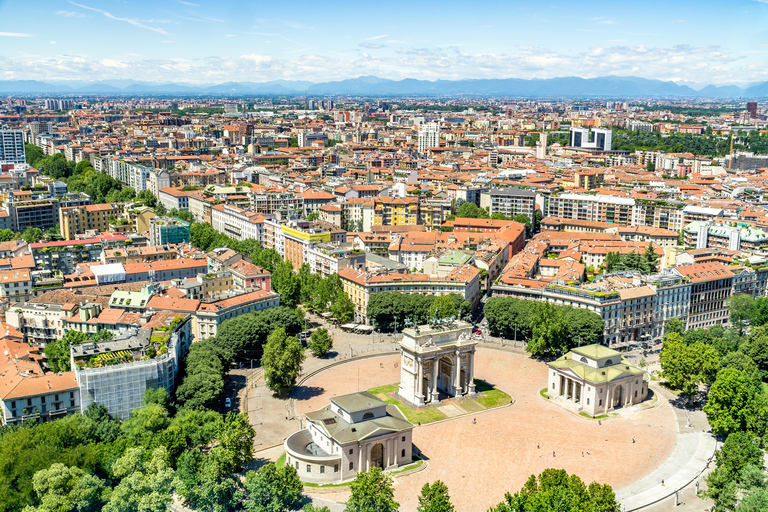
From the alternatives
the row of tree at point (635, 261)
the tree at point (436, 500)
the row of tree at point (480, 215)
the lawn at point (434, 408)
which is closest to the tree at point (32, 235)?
the row of tree at point (480, 215)

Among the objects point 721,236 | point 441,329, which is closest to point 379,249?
point 441,329

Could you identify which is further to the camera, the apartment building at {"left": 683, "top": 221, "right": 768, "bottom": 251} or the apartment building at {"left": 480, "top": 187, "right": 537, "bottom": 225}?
the apartment building at {"left": 480, "top": 187, "right": 537, "bottom": 225}

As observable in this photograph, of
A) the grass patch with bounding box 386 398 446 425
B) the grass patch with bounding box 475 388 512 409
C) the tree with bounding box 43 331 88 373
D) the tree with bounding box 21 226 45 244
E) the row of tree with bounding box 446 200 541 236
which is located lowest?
the grass patch with bounding box 386 398 446 425

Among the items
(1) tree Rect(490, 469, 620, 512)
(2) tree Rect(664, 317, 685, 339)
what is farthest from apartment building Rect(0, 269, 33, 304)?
(2) tree Rect(664, 317, 685, 339)

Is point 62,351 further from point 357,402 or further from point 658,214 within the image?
point 658,214

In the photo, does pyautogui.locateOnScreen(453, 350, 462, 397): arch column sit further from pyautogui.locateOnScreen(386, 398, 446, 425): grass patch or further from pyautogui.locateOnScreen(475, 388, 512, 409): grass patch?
pyautogui.locateOnScreen(386, 398, 446, 425): grass patch

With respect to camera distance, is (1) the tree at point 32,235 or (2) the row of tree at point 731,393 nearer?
(2) the row of tree at point 731,393

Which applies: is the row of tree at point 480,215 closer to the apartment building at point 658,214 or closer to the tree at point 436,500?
the apartment building at point 658,214
